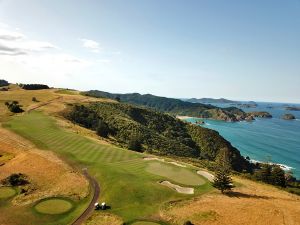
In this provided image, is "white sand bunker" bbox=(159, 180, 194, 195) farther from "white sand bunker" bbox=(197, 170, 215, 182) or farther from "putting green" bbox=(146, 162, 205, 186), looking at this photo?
"white sand bunker" bbox=(197, 170, 215, 182)

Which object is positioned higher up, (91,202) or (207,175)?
(207,175)

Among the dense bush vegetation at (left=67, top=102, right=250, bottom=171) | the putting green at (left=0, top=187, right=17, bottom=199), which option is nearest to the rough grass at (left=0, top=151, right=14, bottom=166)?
the putting green at (left=0, top=187, right=17, bottom=199)

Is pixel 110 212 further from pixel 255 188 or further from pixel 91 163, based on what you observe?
pixel 255 188

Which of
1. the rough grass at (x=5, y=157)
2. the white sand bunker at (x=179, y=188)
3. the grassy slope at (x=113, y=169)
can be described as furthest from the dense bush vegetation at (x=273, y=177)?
the rough grass at (x=5, y=157)

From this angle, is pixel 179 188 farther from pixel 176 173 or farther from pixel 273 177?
pixel 273 177

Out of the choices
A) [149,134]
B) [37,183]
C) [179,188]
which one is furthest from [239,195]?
[149,134]

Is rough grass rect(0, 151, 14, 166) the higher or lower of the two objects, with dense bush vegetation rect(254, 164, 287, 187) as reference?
higher
